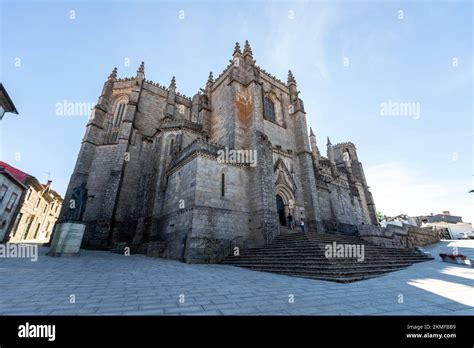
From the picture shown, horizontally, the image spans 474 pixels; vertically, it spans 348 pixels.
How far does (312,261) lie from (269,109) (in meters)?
17.6

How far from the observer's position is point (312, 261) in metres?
8.15

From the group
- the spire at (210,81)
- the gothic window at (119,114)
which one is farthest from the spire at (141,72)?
the spire at (210,81)

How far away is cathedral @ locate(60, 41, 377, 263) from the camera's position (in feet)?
43.3

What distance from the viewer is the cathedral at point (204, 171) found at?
13203mm

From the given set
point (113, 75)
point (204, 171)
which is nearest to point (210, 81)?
point (113, 75)

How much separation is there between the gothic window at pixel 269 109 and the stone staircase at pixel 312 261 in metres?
Result: 13.2

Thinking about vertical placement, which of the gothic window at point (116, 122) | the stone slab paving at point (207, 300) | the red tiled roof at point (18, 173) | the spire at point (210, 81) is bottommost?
the stone slab paving at point (207, 300)

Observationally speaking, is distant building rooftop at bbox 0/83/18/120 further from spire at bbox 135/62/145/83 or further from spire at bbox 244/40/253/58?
spire at bbox 244/40/253/58

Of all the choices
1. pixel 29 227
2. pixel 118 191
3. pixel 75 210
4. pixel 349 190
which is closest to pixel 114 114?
pixel 118 191

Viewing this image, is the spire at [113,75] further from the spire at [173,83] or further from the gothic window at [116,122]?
the spire at [173,83]

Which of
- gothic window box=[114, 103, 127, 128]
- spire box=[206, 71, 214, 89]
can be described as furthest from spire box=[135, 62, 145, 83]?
spire box=[206, 71, 214, 89]

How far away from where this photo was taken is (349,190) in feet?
91.8
